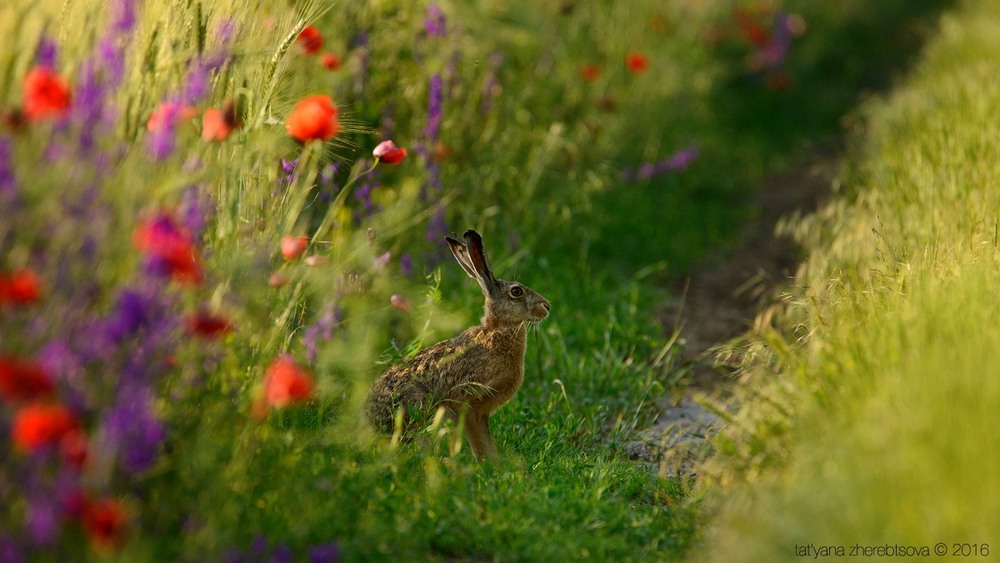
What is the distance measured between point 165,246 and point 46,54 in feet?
2.41

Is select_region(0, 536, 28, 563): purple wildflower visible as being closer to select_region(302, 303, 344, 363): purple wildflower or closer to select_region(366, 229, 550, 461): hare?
select_region(302, 303, 344, 363): purple wildflower

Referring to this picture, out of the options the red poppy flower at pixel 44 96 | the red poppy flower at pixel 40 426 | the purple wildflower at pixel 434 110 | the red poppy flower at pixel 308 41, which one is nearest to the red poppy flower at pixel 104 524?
the red poppy flower at pixel 40 426

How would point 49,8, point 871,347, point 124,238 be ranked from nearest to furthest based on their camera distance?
point 124,238 < point 49,8 < point 871,347

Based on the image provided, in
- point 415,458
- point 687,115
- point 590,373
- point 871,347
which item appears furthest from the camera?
point 687,115

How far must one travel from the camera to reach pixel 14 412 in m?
2.57

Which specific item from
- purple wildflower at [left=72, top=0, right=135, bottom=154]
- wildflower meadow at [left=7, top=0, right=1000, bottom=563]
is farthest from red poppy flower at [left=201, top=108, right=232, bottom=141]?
purple wildflower at [left=72, top=0, right=135, bottom=154]

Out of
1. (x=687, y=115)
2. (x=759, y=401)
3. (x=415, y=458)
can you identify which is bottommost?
(x=687, y=115)

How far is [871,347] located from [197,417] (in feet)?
6.96

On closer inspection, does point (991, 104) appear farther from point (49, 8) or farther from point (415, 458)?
point (49, 8)

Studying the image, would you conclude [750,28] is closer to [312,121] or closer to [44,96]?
[312,121]

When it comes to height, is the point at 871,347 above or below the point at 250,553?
above

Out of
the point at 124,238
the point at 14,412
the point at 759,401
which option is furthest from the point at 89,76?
the point at 759,401

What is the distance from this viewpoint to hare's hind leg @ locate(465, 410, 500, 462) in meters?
4.37

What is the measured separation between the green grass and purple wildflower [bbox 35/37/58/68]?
7.20ft
